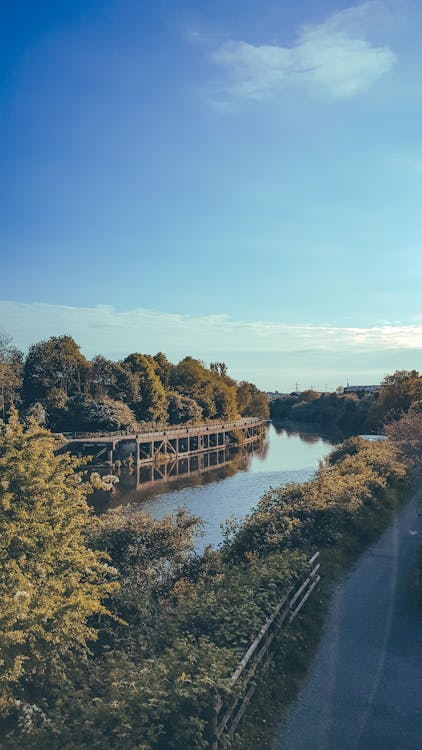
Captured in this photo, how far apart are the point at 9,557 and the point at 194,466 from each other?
172 ft

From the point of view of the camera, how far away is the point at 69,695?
33.5ft

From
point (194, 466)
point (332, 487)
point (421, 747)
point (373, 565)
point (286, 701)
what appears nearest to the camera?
point (421, 747)

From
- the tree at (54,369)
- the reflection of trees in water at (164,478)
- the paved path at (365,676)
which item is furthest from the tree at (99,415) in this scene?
the paved path at (365,676)

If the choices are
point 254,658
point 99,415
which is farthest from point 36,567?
point 99,415

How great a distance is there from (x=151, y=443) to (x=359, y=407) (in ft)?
147

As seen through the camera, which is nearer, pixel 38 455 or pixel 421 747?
pixel 421 747

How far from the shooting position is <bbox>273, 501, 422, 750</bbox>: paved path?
391 inches

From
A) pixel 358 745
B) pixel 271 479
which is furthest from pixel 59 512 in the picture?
pixel 271 479

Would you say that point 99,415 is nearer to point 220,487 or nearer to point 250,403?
point 220,487

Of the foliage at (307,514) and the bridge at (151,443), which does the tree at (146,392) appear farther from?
the foliage at (307,514)

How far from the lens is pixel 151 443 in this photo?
210 feet

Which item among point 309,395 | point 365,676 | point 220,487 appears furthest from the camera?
point 309,395

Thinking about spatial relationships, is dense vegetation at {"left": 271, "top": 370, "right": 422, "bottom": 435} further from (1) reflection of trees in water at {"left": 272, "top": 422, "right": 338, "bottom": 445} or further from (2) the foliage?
(2) the foliage

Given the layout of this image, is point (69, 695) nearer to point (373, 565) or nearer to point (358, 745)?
point (358, 745)
